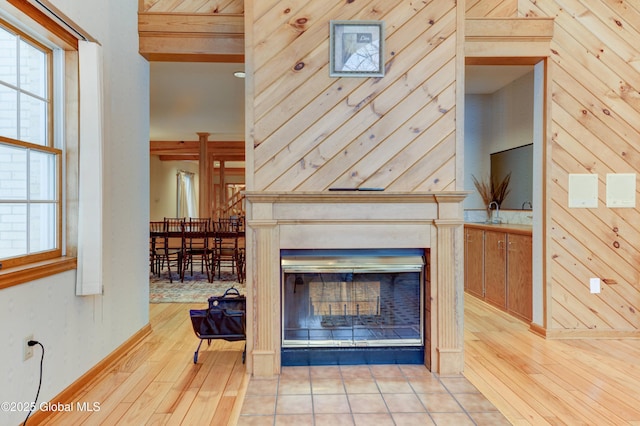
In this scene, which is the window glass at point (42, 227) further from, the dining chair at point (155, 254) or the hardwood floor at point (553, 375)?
the dining chair at point (155, 254)

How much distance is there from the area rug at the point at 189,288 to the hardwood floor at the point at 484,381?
52.6 inches

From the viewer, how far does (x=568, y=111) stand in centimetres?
334

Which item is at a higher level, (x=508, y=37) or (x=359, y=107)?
(x=508, y=37)

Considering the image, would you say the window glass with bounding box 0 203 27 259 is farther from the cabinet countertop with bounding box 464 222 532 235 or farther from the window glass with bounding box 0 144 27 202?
the cabinet countertop with bounding box 464 222 532 235

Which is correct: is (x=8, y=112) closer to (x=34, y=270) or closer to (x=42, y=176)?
(x=42, y=176)

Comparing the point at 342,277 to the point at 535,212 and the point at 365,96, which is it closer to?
the point at 365,96

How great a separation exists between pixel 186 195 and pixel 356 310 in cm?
1241

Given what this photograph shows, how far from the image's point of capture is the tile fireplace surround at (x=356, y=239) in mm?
2637

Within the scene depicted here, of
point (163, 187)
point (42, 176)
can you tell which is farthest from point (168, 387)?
point (163, 187)

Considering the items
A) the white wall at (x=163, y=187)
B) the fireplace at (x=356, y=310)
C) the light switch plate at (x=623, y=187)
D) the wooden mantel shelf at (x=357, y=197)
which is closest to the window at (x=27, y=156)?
the wooden mantel shelf at (x=357, y=197)

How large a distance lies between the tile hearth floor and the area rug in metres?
2.55

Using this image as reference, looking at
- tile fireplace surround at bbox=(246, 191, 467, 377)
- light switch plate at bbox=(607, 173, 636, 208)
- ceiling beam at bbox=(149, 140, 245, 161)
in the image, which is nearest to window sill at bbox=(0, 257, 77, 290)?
tile fireplace surround at bbox=(246, 191, 467, 377)

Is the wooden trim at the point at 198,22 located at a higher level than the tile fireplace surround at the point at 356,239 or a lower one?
higher

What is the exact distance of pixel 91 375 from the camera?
2.53m
